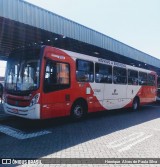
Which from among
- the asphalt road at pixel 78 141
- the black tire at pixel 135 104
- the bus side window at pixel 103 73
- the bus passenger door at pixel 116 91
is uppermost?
the bus side window at pixel 103 73

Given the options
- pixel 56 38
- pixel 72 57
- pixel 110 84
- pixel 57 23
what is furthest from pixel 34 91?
pixel 56 38

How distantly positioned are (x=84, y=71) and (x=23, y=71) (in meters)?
3.05

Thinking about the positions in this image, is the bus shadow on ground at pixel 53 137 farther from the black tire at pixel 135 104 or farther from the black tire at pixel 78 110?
the black tire at pixel 135 104

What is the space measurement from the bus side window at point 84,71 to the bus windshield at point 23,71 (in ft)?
7.49

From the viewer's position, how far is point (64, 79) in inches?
370

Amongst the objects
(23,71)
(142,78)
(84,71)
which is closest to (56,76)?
(23,71)

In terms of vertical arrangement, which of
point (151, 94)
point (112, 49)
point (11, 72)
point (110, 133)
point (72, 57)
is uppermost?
point (112, 49)

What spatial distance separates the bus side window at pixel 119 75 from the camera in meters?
13.0

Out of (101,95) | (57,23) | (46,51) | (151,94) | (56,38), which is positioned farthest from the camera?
(151,94)

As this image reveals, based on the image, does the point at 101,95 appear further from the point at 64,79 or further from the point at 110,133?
the point at 110,133

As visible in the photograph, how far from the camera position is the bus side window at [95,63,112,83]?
1145 cm

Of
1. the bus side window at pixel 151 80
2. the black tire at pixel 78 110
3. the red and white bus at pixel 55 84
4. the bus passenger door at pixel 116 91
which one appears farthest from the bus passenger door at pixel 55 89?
the bus side window at pixel 151 80

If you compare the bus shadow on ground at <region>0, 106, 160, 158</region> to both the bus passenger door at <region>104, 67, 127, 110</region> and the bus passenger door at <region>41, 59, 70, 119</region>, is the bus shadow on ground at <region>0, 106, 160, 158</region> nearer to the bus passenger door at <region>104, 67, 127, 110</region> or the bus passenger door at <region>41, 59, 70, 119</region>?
the bus passenger door at <region>41, 59, 70, 119</region>

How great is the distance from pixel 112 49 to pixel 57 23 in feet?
22.3
